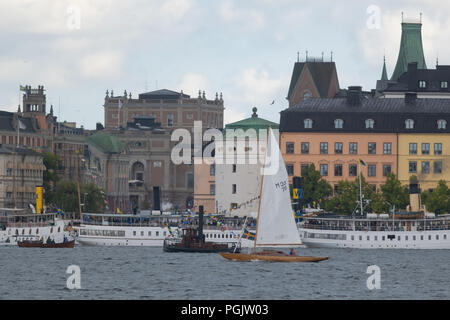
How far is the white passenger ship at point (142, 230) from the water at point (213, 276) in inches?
537

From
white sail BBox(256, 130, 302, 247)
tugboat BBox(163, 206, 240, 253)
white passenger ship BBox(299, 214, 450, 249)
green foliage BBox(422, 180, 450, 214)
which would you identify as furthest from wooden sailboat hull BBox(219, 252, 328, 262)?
green foliage BBox(422, 180, 450, 214)

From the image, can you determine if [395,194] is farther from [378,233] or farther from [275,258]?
[275,258]

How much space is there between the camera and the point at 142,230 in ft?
585

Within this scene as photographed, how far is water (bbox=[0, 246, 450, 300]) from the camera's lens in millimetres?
112938

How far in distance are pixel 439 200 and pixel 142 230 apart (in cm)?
3302

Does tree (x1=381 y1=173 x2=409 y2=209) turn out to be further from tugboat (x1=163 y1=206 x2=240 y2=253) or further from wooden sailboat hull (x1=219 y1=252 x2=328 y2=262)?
wooden sailboat hull (x1=219 y1=252 x2=328 y2=262)

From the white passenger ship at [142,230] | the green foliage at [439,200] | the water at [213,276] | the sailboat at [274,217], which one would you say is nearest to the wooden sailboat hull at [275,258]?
the sailboat at [274,217]

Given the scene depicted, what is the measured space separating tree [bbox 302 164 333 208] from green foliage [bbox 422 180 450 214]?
1307 centimetres

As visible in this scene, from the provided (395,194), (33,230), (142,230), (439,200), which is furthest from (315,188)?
(33,230)

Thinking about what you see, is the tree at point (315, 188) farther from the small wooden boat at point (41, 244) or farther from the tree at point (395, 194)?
the small wooden boat at point (41, 244)

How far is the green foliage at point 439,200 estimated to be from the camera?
185 metres

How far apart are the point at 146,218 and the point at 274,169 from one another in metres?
43.2
